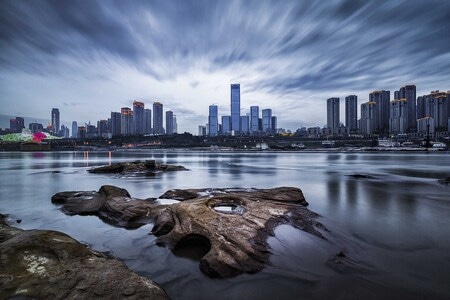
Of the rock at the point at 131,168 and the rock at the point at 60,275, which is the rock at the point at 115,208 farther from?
the rock at the point at 131,168

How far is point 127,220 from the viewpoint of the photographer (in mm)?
10445

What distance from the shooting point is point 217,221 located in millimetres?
7824

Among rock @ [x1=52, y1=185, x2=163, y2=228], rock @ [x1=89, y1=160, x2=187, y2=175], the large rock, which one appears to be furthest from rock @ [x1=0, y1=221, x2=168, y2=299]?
rock @ [x1=89, y1=160, x2=187, y2=175]

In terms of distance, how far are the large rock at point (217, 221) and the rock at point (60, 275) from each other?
234cm

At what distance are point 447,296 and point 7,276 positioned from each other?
8.41 meters

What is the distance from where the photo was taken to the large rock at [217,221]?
21.1 feet

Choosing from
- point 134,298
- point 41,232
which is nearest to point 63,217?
point 41,232

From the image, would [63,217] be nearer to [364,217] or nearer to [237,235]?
[237,235]

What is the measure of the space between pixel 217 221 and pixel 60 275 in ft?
14.4

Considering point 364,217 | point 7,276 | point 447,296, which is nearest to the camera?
point 7,276

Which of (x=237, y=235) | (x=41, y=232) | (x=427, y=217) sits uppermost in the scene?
(x=41, y=232)

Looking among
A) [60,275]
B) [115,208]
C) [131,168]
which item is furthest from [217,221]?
A: [131,168]

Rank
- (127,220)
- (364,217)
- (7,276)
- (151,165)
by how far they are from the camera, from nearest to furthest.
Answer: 1. (7,276)
2. (127,220)
3. (364,217)
4. (151,165)

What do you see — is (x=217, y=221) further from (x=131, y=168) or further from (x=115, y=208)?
(x=131, y=168)
